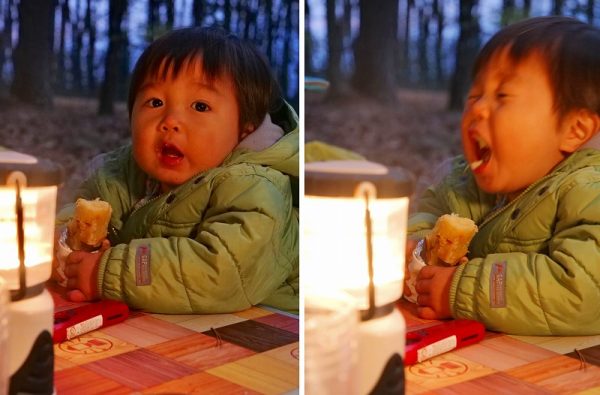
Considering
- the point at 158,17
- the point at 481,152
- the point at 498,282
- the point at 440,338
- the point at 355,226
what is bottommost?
the point at 440,338

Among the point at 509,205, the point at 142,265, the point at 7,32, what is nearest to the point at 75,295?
the point at 142,265

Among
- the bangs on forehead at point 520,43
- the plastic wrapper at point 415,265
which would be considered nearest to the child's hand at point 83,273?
the plastic wrapper at point 415,265

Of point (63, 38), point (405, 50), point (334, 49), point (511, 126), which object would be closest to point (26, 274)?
point (63, 38)

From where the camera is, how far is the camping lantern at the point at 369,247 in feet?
5.02

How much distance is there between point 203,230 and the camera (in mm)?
1690

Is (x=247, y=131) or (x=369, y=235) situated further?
(x=247, y=131)

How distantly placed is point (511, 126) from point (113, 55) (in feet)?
2.41

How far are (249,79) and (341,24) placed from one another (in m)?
0.21

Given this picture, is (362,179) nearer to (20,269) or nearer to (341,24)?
(341,24)

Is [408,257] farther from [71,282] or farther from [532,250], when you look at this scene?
[71,282]

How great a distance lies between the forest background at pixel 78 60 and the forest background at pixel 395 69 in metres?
0.10

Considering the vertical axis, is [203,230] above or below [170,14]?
below

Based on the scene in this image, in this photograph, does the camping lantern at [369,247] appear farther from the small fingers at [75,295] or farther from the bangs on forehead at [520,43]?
the small fingers at [75,295]

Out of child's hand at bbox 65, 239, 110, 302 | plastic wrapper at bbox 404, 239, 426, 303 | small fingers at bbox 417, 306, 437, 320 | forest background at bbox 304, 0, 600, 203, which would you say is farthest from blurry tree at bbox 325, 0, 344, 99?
child's hand at bbox 65, 239, 110, 302
